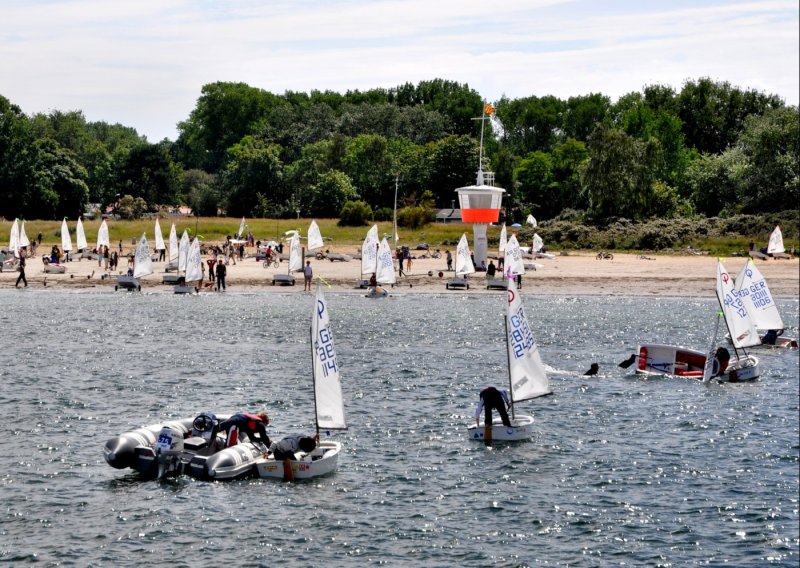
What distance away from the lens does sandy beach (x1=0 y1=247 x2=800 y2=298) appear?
84625 mm

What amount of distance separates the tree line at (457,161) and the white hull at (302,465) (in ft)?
284

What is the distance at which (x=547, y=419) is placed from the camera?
41.9 meters

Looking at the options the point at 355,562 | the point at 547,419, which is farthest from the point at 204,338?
the point at 355,562

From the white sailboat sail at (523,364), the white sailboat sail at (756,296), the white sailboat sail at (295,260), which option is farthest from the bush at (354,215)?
the white sailboat sail at (523,364)

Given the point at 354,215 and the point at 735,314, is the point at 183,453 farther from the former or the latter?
the point at 354,215

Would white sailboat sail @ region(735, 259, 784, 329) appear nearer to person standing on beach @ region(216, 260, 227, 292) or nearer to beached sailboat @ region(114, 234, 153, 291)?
person standing on beach @ region(216, 260, 227, 292)

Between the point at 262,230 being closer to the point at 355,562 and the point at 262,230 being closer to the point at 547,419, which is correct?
the point at 547,419

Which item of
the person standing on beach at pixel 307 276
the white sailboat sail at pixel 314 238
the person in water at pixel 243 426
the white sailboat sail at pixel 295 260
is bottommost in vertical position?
the person in water at pixel 243 426

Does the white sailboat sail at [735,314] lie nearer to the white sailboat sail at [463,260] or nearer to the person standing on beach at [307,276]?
the white sailboat sail at [463,260]

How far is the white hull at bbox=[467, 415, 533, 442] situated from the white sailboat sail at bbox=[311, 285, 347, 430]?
4857 millimetres

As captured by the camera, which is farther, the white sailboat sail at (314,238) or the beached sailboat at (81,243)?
the beached sailboat at (81,243)

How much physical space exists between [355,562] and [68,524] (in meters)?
7.81

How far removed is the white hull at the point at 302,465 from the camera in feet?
106

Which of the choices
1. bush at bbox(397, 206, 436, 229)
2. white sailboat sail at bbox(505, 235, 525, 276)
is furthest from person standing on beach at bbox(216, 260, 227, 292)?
bush at bbox(397, 206, 436, 229)
